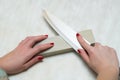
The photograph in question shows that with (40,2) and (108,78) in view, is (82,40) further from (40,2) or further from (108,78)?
(40,2)

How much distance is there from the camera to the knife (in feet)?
2.40

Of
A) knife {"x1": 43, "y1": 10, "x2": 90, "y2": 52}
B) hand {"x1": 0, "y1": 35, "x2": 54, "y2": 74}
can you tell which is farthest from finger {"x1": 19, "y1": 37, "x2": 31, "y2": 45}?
knife {"x1": 43, "y1": 10, "x2": 90, "y2": 52}

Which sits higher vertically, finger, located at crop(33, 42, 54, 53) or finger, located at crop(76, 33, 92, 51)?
finger, located at crop(33, 42, 54, 53)

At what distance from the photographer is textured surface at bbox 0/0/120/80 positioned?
2.32ft

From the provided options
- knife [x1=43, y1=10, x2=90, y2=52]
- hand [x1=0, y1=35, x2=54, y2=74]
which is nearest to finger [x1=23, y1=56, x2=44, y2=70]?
hand [x1=0, y1=35, x2=54, y2=74]

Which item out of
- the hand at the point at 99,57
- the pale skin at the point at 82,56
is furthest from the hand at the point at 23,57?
the hand at the point at 99,57

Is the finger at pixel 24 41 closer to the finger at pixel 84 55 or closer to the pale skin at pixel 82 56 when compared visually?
the pale skin at pixel 82 56

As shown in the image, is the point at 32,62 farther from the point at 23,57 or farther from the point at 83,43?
the point at 83,43

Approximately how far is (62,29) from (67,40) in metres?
0.05

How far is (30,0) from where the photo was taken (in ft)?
3.00

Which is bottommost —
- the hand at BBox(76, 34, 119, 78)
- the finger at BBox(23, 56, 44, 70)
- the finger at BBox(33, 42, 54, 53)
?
the hand at BBox(76, 34, 119, 78)

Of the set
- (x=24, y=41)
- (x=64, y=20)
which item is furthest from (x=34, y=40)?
(x=64, y=20)

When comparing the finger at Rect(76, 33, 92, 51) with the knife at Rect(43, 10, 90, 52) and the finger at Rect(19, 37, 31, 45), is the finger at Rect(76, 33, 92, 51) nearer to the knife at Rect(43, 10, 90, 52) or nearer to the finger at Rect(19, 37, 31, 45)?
the knife at Rect(43, 10, 90, 52)

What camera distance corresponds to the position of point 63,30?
2.52ft
